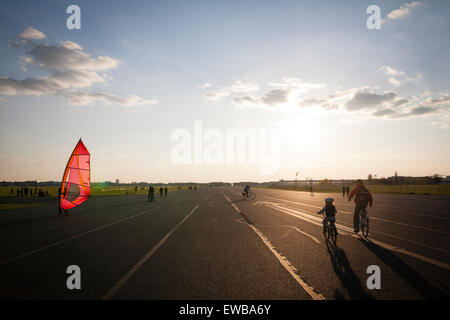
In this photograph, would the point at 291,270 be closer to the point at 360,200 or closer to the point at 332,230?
the point at 332,230

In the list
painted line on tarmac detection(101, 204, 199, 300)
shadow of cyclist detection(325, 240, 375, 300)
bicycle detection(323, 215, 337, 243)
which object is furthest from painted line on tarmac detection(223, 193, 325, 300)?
painted line on tarmac detection(101, 204, 199, 300)

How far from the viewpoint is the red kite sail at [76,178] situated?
55.1 ft

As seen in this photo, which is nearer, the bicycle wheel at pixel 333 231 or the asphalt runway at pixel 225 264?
the asphalt runway at pixel 225 264

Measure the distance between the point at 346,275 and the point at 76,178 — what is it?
56.3ft

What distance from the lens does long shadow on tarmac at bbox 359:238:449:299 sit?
4.82m

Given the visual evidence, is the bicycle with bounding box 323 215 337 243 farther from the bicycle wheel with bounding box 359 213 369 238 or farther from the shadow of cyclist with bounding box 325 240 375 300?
the bicycle wheel with bounding box 359 213 369 238

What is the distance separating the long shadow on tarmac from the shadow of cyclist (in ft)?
3.02

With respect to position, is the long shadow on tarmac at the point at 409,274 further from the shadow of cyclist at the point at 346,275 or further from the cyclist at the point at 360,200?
the cyclist at the point at 360,200

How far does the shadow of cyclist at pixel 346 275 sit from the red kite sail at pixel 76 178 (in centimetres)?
1505

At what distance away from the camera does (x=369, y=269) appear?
6254 millimetres

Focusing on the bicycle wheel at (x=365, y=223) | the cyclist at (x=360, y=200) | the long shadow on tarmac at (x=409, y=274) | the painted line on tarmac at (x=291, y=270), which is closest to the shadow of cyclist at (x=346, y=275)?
the painted line on tarmac at (x=291, y=270)

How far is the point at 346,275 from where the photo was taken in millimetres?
5848
